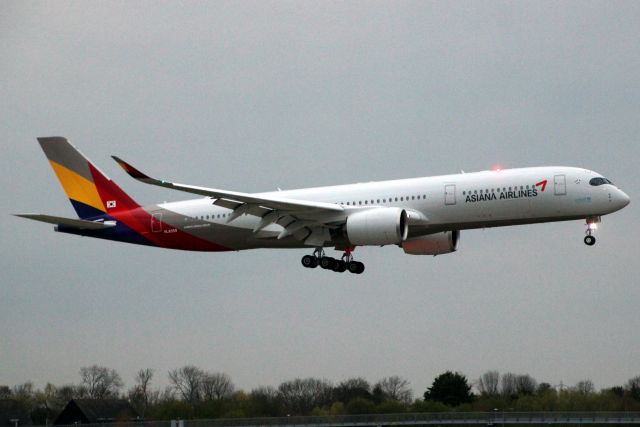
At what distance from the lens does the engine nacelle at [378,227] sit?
2598 inches

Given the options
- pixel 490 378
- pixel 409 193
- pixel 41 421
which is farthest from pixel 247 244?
pixel 490 378

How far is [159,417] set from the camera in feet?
293

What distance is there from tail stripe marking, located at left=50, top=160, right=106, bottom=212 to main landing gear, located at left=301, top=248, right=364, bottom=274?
14.3m

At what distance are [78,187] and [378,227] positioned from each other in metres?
22.2

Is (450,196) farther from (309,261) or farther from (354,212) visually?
(309,261)

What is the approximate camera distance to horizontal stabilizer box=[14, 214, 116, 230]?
7269 centimetres

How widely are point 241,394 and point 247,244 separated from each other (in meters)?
28.4

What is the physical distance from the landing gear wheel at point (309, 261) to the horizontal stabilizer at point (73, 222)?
41.3 feet

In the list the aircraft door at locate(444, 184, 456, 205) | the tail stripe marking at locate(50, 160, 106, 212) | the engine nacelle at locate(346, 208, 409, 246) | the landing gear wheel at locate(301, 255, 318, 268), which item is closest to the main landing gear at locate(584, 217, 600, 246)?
the aircraft door at locate(444, 184, 456, 205)

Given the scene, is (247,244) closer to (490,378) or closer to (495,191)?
(495,191)

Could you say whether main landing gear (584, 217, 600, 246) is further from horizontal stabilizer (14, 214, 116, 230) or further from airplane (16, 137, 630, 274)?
horizontal stabilizer (14, 214, 116, 230)

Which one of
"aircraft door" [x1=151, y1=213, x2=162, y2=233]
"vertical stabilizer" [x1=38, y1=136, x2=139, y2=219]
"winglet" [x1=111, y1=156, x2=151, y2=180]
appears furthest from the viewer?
"vertical stabilizer" [x1=38, y1=136, x2=139, y2=219]

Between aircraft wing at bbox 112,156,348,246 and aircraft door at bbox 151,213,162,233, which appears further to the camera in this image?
aircraft door at bbox 151,213,162,233

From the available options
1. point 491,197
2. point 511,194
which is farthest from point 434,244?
point 511,194
